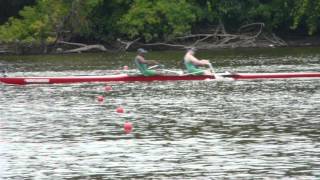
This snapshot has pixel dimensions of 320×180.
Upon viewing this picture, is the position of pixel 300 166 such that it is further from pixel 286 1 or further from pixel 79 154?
pixel 286 1

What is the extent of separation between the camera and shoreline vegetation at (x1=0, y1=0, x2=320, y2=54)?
239ft

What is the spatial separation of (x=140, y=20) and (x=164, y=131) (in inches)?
1920

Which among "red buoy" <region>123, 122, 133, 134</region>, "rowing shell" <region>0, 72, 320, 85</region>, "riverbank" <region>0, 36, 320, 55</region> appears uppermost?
"red buoy" <region>123, 122, 133, 134</region>

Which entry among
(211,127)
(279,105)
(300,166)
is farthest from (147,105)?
(300,166)

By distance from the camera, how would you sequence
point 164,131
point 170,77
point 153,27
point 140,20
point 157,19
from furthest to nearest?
point 153,27 → point 157,19 → point 140,20 → point 170,77 → point 164,131

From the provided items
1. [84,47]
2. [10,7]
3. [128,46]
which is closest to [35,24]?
[84,47]

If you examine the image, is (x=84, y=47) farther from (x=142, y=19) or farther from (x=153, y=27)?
(x=153, y=27)

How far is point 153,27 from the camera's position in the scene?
73.8 m

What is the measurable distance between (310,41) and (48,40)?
21402 millimetres

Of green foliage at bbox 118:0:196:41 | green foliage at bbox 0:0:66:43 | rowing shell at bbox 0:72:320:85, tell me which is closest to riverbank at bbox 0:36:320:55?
green foliage at bbox 0:0:66:43

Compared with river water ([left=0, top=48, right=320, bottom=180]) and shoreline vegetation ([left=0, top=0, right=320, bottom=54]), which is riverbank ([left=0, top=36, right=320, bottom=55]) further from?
river water ([left=0, top=48, right=320, bottom=180])

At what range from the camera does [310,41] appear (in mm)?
74688

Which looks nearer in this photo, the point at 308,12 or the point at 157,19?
the point at 308,12

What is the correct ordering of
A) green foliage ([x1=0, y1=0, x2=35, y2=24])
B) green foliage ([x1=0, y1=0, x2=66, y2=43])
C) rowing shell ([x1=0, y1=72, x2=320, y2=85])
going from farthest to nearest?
green foliage ([x1=0, y1=0, x2=35, y2=24]) < green foliage ([x1=0, y1=0, x2=66, y2=43]) < rowing shell ([x1=0, y1=72, x2=320, y2=85])
